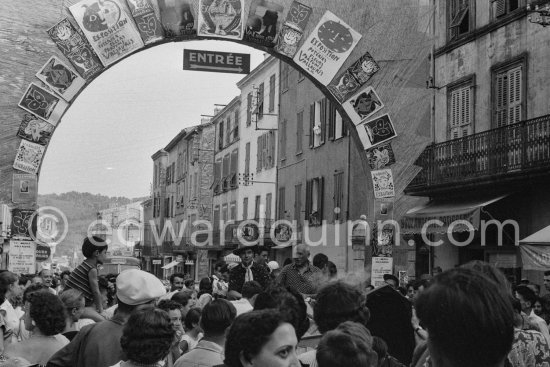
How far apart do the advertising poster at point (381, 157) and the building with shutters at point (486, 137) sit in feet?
5.11

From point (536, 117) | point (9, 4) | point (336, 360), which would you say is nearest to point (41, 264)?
point (9, 4)

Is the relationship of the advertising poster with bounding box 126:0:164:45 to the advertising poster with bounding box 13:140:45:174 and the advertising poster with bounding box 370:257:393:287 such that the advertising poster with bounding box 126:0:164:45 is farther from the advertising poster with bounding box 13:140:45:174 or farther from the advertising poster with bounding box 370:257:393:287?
the advertising poster with bounding box 370:257:393:287

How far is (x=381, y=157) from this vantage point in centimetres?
1680

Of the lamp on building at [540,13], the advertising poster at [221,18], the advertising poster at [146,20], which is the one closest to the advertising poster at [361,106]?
the advertising poster at [221,18]

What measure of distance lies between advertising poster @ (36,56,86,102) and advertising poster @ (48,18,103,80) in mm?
161

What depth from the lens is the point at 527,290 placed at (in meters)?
9.80

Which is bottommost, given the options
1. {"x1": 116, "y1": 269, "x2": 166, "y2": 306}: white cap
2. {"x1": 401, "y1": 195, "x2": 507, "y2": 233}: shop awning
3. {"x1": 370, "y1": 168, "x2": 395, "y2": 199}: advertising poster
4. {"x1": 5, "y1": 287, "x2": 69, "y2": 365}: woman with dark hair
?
{"x1": 5, "y1": 287, "x2": 69, "y2": 365}: woman with dark hair

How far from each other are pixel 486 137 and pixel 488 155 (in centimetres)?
50

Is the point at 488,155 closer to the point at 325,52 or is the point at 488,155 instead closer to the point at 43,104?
the point at 325,52

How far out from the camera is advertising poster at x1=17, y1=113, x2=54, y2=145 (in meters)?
15.8

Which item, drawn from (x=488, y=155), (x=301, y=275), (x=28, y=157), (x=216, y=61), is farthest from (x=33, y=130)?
(x=488, y=155)

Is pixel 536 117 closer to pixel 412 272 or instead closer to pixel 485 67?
pixel 485 67

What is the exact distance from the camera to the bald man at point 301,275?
1008 cm

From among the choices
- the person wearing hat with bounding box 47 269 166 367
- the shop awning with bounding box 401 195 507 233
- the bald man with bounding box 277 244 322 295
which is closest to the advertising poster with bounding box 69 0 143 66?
the bald man with bounding box 277 244 322 295
